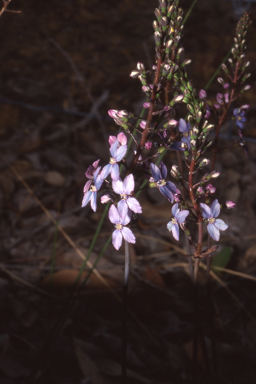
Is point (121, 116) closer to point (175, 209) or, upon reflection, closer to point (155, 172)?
point (155, 172)

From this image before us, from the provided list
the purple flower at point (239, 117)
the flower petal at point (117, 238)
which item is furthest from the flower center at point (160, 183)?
the purple flower at point (239, 117)

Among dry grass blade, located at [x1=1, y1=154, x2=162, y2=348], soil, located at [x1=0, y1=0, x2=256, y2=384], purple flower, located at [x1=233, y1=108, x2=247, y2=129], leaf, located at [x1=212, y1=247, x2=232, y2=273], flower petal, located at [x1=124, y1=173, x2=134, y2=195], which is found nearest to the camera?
flower petal, located at [x1=124, y1=173, x2=134, y2=195]

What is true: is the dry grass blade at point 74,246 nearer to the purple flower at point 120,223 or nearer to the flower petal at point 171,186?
the purple flower at point 120,223

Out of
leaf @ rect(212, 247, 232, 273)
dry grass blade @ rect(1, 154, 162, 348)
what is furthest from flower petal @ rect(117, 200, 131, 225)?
leaf @ rect(212, 247, 232, 273)

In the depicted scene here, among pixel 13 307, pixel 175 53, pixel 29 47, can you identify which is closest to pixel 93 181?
pixel 175 53

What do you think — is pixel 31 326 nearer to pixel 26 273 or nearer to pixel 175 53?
pixel 26 273

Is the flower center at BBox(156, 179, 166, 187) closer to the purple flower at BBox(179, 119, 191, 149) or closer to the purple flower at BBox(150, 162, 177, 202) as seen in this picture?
the purple flower at BBox(150, 162, 177, 202)
